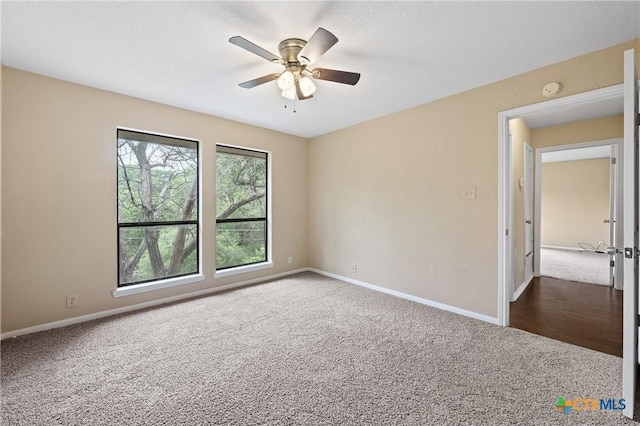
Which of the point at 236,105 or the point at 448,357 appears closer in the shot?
the point at 448,357

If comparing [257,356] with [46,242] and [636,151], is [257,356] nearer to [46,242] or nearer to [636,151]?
[46,242]

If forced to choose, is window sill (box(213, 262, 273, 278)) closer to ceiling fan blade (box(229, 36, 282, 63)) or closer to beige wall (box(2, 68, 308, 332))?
beige wall (box(2, 68, 308, 332))

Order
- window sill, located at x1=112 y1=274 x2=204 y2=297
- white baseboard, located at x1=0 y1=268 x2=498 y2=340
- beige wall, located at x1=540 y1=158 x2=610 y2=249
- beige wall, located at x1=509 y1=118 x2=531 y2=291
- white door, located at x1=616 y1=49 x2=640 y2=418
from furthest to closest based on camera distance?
beige wall, located at x1=540 y1=158 x2=610 y2=249
beige wall, located at x1=509 y1=118 x2=531 y2=291
window sill, located at x1=112 y1=274 x2=204 y2=297
white baseboard, located at x1=0 y1=268 x2=498 y2=340
white door, located at x1=616 y1=49 x2=640 y2=418

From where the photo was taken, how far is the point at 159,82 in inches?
110

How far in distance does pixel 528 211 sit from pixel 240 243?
458cm

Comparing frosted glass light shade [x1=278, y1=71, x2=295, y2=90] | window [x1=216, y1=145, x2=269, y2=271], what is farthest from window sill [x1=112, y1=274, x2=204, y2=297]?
frosted glass light shade [x1=278, y1=71, x2=295, y2=90]

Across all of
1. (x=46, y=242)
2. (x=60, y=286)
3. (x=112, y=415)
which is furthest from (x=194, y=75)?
(x=112, y=415)

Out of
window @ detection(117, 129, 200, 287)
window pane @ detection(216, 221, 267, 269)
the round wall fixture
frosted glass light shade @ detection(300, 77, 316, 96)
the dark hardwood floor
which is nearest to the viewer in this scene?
frosted glass light shade @ detection(300, 77, 316, 96)

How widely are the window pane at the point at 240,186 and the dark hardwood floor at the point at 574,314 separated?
374 centimetres

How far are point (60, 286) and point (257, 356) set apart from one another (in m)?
2.24

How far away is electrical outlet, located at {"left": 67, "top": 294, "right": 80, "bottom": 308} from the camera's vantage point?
2812mm

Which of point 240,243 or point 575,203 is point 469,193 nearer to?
point 240,243

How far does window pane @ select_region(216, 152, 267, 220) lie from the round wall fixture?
3668mm

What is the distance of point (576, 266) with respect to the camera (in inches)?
207
